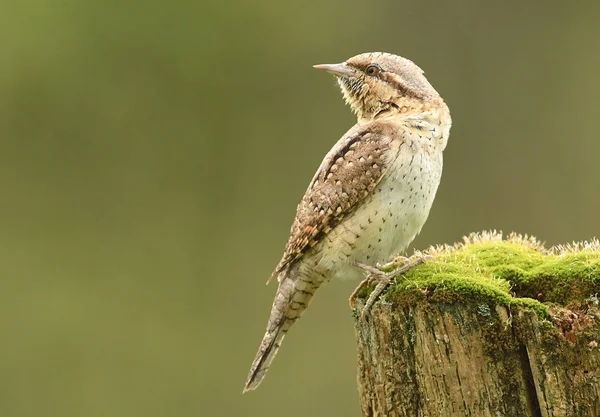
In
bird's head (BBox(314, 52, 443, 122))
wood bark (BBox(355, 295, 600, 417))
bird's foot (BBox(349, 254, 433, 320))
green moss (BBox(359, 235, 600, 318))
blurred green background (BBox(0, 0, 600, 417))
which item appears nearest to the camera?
wood bark (BBox(355, 295, 600, 417))

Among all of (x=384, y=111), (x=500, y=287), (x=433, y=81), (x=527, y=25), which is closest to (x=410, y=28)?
(x=433, y=81)

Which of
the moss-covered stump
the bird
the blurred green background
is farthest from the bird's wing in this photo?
the blurred green background

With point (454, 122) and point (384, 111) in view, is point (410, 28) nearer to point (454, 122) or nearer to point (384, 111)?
point (454, 122)

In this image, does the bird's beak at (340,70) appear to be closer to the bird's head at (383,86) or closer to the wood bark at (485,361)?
the bird's head at (383,86)

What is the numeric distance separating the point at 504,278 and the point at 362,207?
0.76 metres

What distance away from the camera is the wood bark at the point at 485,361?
2.74 meters

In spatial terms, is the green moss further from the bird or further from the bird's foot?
the bird

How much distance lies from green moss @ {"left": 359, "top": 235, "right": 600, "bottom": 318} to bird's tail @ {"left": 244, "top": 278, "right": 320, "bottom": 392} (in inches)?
18.3

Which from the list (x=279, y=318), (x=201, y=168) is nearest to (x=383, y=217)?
(x=279, y=318)

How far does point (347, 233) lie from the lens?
381 centimetres

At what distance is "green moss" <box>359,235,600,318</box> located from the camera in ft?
9.61

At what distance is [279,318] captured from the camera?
3.92m

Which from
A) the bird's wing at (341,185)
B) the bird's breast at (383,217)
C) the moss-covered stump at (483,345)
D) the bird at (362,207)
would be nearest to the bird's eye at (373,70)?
the bird at (362,207)

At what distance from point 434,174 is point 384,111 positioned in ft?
1.39
